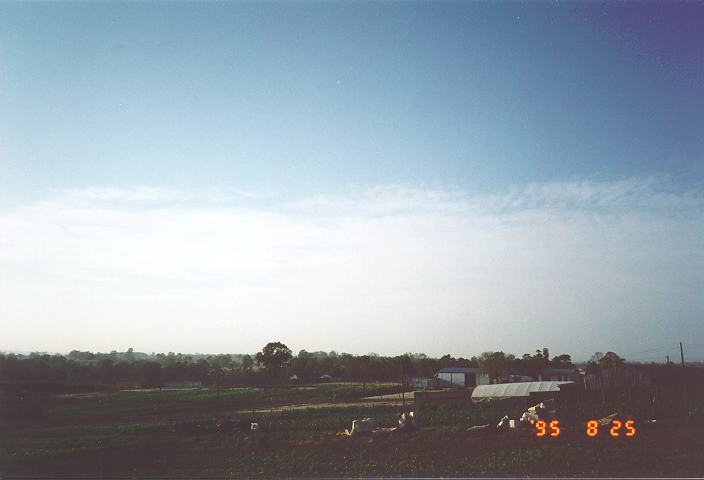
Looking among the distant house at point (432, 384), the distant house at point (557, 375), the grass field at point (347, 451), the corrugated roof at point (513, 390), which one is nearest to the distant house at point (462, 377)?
the distant house at point (432, 384)

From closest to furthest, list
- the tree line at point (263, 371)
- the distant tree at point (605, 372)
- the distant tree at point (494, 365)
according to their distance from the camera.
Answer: the distant tree at point (605, 372)
the distant tree at point (494, 365)
the tree line at point (263, 371)

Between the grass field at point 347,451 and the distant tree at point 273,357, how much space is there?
7177cm

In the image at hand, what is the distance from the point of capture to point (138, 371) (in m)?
135

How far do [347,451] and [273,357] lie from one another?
307 ft

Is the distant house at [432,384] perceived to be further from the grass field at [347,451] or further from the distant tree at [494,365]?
the grass field at [347,451]

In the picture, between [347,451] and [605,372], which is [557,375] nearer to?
[605,372]

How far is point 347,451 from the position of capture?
2652cm

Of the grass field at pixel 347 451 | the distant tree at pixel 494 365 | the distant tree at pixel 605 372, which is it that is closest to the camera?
the grass field at pixel 347 451

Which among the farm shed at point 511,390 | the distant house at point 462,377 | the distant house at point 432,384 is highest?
the farm shed at point 511,390

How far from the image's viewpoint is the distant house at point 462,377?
90.2m

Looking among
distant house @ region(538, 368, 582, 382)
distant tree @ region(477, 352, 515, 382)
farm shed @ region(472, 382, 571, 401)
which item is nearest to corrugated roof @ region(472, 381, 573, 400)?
farm shed @ region(472, 382, 571, 401)

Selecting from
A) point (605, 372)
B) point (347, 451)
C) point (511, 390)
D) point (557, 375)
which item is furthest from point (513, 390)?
point (557, 375)

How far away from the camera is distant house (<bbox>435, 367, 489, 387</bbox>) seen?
90188 millimetres

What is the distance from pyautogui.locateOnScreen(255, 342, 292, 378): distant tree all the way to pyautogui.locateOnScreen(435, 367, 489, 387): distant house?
130 ft
